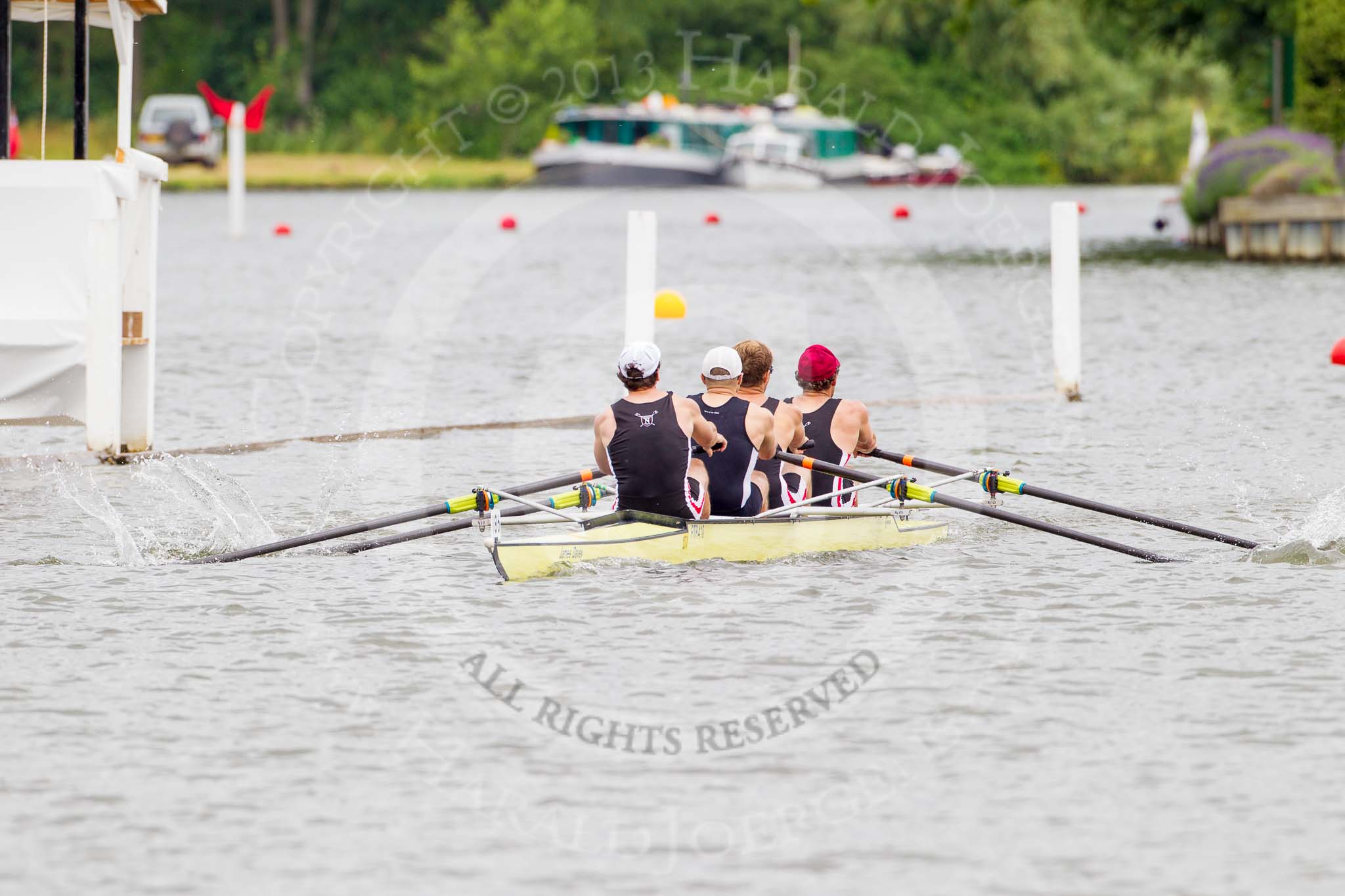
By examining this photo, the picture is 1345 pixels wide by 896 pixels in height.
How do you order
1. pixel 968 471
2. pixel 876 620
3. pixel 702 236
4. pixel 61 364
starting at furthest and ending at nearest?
1. pixel 702 236
2. pixel 61 364
3. pixel 968 471
4. pixel 876 620

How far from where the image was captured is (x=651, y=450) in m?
11.5

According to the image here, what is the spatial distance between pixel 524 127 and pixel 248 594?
7031 cm

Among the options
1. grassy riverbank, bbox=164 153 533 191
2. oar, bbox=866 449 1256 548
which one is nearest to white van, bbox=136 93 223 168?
grassy riverbank, bbox=164 153 533 191

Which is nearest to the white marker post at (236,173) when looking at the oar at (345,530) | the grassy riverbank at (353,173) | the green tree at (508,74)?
the grassy riverbank at (353,173)

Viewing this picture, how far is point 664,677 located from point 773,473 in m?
3.59

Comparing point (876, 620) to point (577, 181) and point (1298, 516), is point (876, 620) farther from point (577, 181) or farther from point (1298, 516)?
point (577, 181)

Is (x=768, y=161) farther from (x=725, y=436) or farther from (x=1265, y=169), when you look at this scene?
(x=725, y=436)

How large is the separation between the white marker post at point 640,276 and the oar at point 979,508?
16.2ft

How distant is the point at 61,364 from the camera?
48.5 feet

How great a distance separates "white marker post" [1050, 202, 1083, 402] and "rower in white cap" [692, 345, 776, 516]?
7.15m

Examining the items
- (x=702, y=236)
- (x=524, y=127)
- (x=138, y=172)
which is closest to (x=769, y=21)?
(x=524, y=127)

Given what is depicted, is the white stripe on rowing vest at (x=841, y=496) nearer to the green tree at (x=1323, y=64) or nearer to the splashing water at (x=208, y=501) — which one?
the splashing water at (x=208, y=501)

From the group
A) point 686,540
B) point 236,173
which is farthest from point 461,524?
point 236,173

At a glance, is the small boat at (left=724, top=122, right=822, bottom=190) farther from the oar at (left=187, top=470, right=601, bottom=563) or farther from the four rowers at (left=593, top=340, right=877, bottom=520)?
the oar at (left=187, top=470, right=601, bottom=563)
